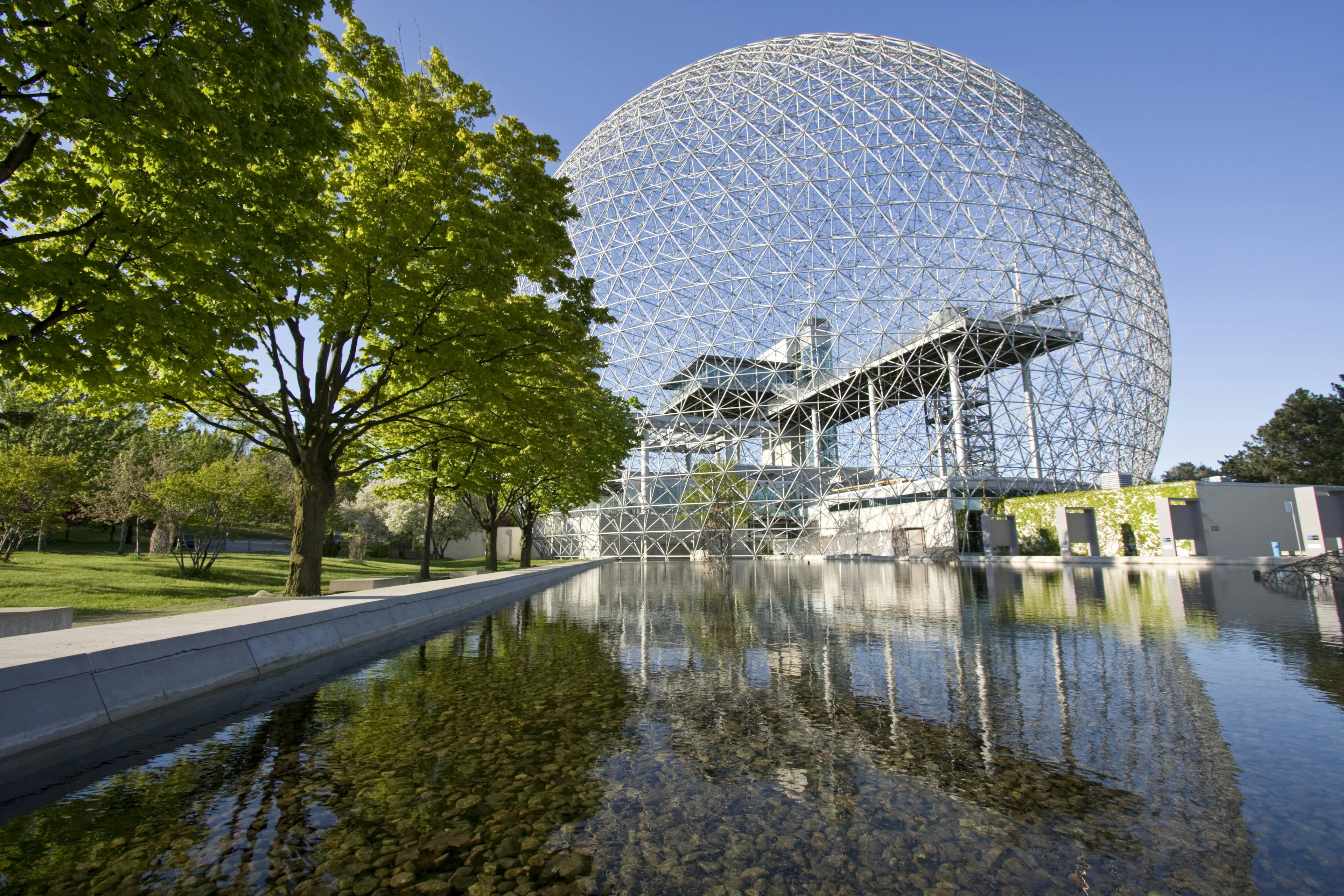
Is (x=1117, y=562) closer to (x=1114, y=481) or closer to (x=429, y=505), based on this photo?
(x=1114, y=481)

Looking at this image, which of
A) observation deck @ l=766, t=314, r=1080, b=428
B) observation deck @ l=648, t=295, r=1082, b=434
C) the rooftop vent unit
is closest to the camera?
the rooftop vent unit

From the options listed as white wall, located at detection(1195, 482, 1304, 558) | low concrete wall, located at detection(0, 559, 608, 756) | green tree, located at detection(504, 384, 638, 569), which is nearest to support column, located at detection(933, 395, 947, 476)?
white wall, located at detection(1195, 482, 1304, 558)

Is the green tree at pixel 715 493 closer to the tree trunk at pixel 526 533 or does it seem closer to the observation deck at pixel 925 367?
the observation deck at pixel 925 367

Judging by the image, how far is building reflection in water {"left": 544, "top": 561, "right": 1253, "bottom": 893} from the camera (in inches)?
98.6

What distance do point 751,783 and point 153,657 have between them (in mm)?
4978

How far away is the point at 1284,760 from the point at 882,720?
2211 mm

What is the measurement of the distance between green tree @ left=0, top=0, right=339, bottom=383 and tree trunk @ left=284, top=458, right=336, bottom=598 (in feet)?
14.3

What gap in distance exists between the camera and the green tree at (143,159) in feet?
18.0

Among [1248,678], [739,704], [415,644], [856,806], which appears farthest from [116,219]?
[1248,678]

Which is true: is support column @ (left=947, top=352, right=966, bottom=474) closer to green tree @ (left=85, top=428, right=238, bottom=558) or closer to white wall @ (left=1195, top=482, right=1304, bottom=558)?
white wall @ (left=1195, top=482, right=1304, bottom=558)

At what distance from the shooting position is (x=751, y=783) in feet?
11.1

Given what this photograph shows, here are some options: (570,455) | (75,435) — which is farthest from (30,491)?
(75,435)

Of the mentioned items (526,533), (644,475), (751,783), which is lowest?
(751,783)

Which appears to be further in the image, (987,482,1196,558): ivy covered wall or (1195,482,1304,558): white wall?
(987,482,1196,558): ivy covered wall
